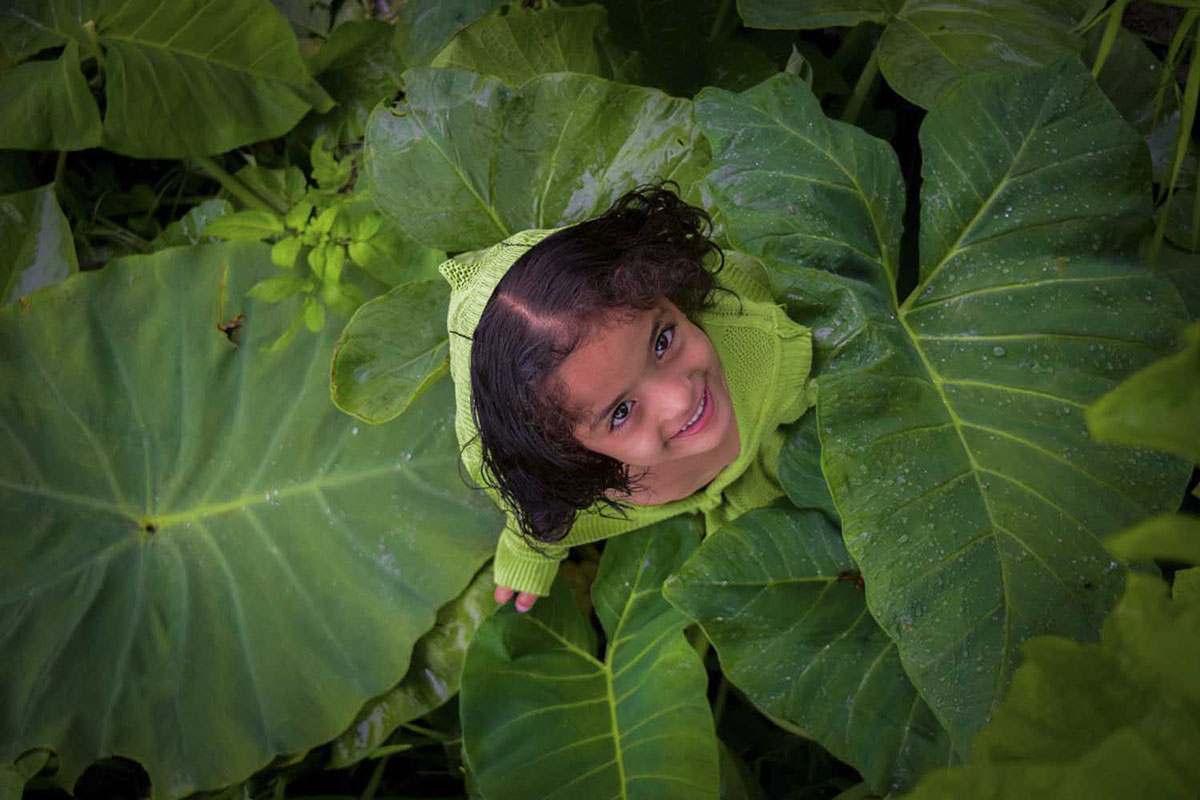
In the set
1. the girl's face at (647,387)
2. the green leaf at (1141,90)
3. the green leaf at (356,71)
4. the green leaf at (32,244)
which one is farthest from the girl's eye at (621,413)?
the green leaf at (32,244)

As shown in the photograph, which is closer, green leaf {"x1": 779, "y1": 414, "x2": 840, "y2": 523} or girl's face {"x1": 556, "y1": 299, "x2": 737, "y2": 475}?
girl's face {"x1": 556, "y1": 299, "x2": 737, "y2": 475}

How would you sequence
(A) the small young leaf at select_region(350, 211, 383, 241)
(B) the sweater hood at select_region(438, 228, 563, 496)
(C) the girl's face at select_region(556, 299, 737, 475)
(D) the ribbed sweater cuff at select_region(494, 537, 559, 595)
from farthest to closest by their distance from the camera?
1. (A) the small young leaf at select_region(350, 211, 383, 241)
2. (D) the ribbed sweater cuff at select_region(494, 537, 559, 595)
3. (B) the sweater hood at select_region(438, 228, 563, 496)
4. (C) the girl's face at select_region(556, 299, 737, 475)

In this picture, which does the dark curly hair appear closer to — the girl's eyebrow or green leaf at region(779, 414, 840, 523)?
the girl's eyebrow

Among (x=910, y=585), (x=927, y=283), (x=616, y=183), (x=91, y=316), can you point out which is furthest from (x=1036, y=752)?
(x=91, y=316)

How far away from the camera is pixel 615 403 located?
0.82 m

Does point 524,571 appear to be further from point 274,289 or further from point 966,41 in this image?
point 966,41

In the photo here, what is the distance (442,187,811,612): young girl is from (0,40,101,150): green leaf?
0.77m

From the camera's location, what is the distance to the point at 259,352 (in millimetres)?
1312

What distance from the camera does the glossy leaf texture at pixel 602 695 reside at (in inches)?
42.9

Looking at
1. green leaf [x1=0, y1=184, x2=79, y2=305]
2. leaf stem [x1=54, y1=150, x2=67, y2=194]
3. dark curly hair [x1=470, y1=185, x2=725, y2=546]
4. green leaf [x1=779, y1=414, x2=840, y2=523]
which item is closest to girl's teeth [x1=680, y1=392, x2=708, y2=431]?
dark curly hair [x1=470, y1=185, x2=725, y2=546]

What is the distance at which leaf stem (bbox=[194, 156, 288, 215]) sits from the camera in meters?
1.55

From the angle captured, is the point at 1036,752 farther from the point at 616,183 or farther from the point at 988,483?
the point at 616,183

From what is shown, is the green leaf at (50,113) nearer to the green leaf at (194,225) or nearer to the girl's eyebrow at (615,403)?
the green leaf at (194,225)

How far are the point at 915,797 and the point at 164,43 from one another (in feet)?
4.92
